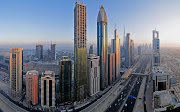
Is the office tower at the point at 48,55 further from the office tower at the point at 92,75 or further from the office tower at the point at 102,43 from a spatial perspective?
the office tower at the point at 92,75

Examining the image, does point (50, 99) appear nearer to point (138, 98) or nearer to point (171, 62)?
point (138, 98)

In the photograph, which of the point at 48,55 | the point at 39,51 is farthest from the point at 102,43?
the point at 39,51

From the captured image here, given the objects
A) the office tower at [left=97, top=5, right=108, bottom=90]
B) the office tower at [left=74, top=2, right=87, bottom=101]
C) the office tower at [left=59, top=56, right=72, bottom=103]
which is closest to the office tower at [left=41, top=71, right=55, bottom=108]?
the office tower at [left=59, top=56, right=72, bottom=103]

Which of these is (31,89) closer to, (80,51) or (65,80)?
(65,80)

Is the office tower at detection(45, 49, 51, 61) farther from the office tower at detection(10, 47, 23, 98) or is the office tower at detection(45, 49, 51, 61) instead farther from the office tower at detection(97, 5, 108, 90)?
the office tower at detection(97, 5, 108, 90)

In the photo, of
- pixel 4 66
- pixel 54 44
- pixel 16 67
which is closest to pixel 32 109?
pixel 16 67

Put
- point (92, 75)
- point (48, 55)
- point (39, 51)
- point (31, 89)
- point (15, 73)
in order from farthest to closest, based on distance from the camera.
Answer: point (39, 51)
point (48, 55)
point (92, 75)
point (15, 73)
point (31, 89)
